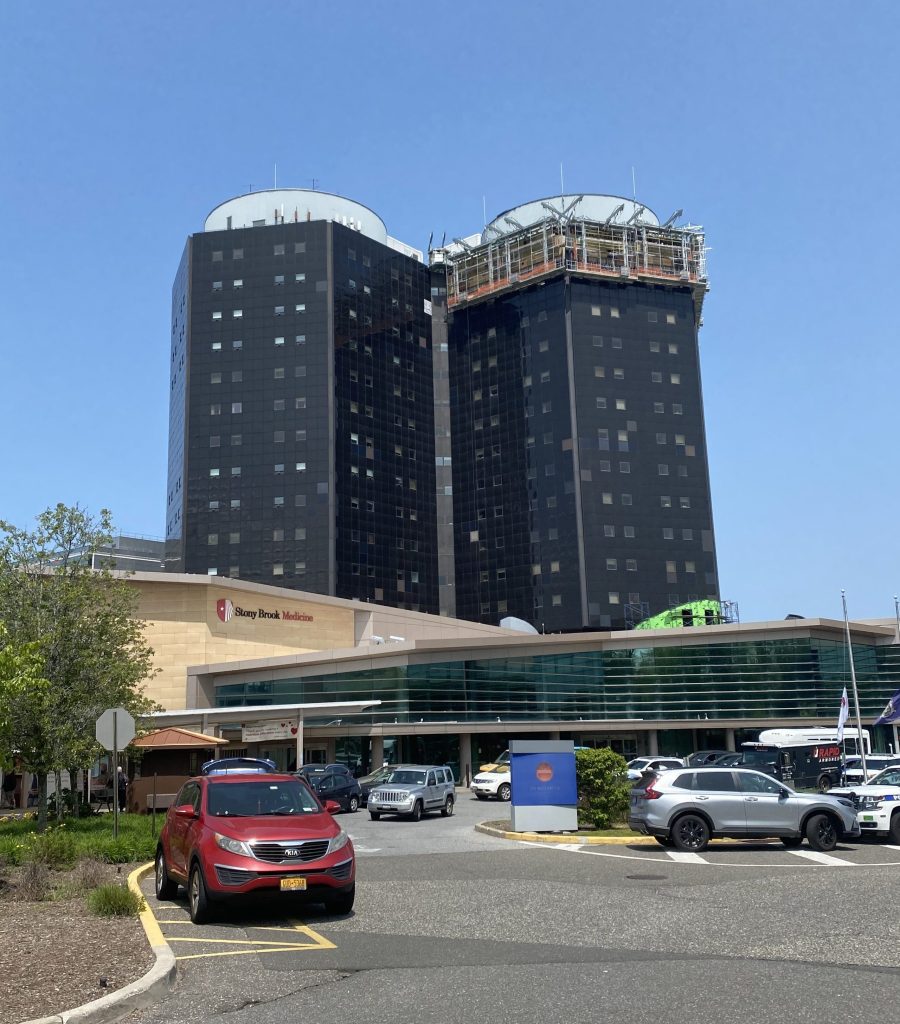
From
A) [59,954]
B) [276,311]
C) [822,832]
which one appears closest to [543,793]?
[822,832]

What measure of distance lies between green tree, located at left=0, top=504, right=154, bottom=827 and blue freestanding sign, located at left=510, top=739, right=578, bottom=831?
10994 mm

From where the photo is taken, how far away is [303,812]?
13758 millimetres

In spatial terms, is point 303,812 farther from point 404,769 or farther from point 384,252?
point 384,252

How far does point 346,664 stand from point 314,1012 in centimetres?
5678

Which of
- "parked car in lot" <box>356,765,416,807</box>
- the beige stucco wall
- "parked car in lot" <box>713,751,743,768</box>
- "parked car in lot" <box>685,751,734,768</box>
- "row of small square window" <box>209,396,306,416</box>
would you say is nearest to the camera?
"parked car in lot" <box>713,751,743,768</box>

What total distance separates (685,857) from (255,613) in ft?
179

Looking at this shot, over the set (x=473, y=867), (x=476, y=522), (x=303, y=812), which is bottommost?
(x=473, y=867)

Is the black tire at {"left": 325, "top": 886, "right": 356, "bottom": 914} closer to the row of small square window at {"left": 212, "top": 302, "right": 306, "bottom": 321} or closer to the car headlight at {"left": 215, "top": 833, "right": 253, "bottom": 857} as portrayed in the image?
the car headlight at {"left": 215, "top": 833, "right": 253, "bottom": 857}

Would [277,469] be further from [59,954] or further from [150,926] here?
[59,954]

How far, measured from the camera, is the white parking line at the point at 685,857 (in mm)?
18681

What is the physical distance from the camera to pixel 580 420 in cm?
11762

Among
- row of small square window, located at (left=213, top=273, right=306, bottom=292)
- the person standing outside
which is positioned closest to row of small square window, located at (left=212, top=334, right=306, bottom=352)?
row of small square window, located at (left=213, top=273, right=306, bottom=292)

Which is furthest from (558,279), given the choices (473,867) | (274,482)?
(473,867)

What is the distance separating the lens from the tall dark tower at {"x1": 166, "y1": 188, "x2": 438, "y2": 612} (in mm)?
110438
